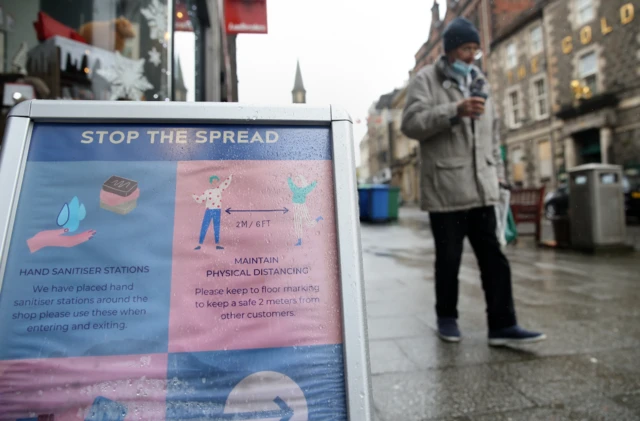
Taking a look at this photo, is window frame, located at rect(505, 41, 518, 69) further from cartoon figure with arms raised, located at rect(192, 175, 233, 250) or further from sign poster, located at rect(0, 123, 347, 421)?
cartoon figure with arms raised, located at rect(192, 175, 233, 250)

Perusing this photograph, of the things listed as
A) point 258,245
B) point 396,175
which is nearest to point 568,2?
point 258,245

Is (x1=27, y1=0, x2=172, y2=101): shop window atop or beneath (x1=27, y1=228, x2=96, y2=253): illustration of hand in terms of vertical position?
atop

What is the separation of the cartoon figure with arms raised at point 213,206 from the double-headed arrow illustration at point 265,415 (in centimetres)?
40

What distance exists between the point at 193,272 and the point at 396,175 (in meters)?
45.3

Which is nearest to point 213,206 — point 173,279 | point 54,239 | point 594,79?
point 173,279

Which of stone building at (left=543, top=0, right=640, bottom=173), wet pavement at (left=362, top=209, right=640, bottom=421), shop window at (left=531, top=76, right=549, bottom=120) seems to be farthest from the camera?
shop window at (left=531, top=76, right=549, bottom=120)

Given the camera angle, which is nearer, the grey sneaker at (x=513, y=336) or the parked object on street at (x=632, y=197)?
the grey sneaker at (x=513, y=336)

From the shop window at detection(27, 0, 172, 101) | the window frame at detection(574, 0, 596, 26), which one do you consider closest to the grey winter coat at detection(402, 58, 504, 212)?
the shop window at detection(27, 0, 172, 101)

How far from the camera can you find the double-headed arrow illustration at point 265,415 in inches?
36.3

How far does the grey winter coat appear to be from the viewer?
7.89 feet

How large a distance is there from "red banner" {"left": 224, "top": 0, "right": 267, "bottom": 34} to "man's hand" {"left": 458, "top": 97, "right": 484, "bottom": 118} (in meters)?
4.03

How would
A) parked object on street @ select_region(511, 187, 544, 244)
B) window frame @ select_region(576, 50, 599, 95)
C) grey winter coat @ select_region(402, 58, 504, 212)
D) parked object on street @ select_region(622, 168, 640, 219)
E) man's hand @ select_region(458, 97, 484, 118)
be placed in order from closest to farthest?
man's hand @ select_region(458, 97, 484, 118) → grey winter coat @ select_region(402, 58, 504, 212) → parked object on street @ select_region(511, 187, 544, 244) → parked object on street @ select_region(622, 168, 640, 219) → window frame @ select_region(576, 50, 599, 95)

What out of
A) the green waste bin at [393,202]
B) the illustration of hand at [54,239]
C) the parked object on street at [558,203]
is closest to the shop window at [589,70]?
the parked object on street at [558,203]

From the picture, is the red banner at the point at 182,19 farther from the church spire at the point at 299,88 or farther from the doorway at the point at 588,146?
the doorway at the point at 588,146
